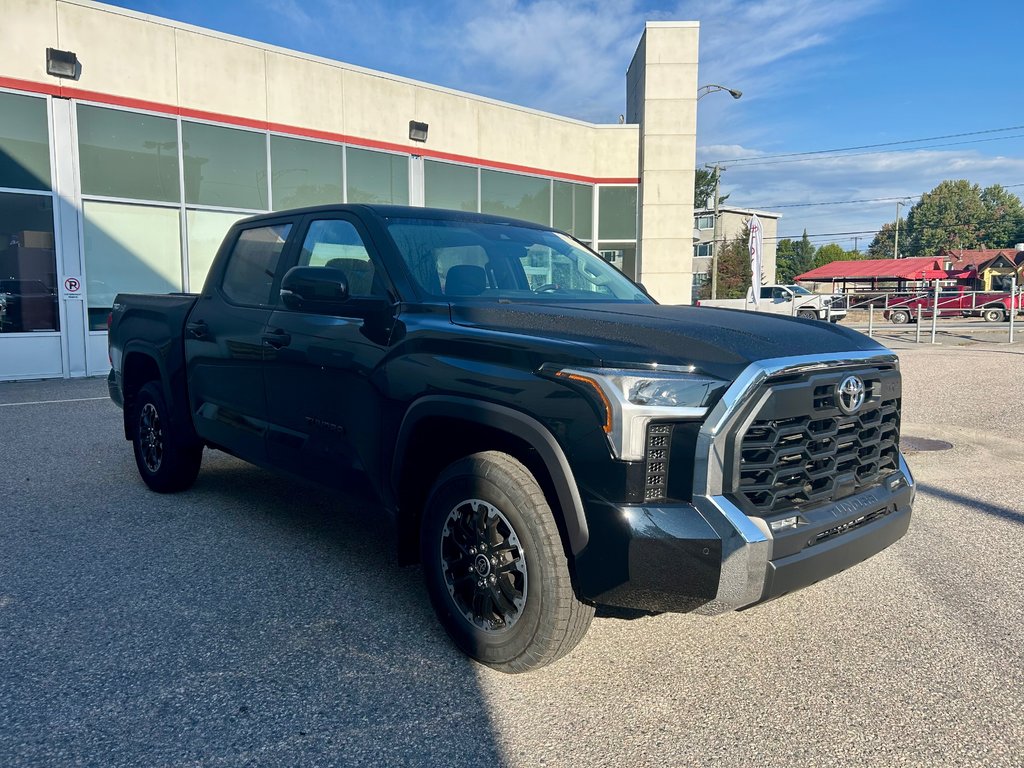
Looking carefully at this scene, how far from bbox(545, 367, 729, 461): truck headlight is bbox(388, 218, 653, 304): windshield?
3.86ft

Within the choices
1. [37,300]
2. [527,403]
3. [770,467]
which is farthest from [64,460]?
[37,300]

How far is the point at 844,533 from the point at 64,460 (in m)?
6.28

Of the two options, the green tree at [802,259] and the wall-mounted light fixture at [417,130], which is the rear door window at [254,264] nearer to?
the wall-mounted light fixture at [417,130]

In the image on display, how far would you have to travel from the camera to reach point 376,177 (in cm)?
1596

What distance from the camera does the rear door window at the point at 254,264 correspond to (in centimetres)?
446

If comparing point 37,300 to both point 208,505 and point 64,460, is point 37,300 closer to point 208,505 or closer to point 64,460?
point 64,460

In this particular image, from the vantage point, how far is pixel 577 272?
171 inches

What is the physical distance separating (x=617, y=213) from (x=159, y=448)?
16.2 metres

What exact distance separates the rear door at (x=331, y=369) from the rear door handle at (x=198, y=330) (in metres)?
0.79

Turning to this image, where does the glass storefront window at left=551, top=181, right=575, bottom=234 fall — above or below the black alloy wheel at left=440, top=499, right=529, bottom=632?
above

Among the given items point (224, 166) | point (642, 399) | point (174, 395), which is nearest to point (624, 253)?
point (224, 166)

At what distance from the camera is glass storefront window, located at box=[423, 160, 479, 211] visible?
16.8 metres

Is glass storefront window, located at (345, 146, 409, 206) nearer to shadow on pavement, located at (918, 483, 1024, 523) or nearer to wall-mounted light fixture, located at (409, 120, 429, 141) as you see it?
wall-mounted light fixture, located at (409, 120, 429, 141)

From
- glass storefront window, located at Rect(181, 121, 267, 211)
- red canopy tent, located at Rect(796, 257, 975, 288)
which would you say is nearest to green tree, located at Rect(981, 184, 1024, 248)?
red canopy tent, located at Rect(796, 257, 975, 288)
